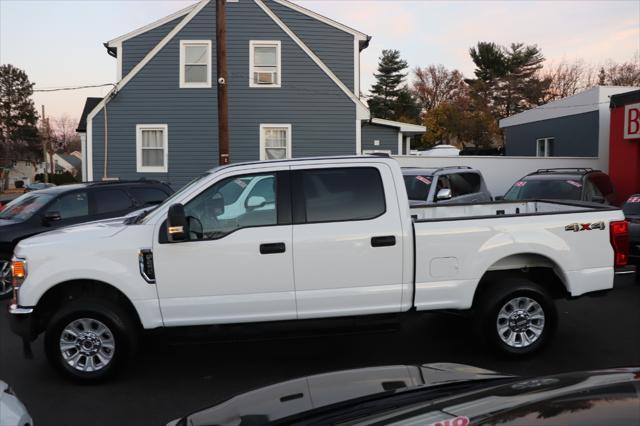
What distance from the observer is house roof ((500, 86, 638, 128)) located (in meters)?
21.9

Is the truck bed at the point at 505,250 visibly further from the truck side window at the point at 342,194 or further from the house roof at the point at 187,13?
the house roof at the point at 187,13

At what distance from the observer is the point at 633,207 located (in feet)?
32.5

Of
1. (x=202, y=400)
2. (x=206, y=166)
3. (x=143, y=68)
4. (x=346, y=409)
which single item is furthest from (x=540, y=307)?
(x=143, y=68)


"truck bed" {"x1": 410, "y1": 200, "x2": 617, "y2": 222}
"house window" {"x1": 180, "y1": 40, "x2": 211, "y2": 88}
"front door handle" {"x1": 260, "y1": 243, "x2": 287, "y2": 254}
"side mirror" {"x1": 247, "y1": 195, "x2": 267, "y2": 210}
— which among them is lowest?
"front door handle" {"x1": 260, "y1": 243, "x2": 287, "y2": 254}

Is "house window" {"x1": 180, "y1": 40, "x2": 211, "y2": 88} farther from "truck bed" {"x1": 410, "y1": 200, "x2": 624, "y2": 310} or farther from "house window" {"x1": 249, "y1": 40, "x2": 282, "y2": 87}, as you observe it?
"truck bed" {"x1": 410, "y1": 200, "x2": 624, "y2": 310}

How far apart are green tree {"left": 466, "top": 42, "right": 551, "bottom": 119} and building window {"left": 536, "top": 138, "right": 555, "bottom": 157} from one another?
26.5 metres

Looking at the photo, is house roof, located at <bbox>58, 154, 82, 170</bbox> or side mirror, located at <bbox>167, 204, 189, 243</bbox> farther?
house roof, located at <bbox>58, 154, 82, 170</bbox>

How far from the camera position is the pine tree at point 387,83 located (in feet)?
206

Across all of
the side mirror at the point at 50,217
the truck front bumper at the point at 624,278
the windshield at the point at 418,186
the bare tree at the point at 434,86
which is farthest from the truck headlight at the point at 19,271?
the bare tree at the point at 434,86

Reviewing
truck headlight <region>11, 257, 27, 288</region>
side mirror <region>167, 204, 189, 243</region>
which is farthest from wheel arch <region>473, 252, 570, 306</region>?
truck headlight <region>11, 257, 27, 288</region>

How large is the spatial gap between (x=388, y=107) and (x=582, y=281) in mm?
57776

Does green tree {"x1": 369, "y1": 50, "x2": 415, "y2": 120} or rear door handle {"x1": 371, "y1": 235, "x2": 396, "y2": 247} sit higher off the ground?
green tree {"x1": 369, "y1": 50, "x2": 415, "y2": 120}

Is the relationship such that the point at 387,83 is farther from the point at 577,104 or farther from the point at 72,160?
the point at 72,160

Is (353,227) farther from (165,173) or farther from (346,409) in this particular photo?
(165,173)
